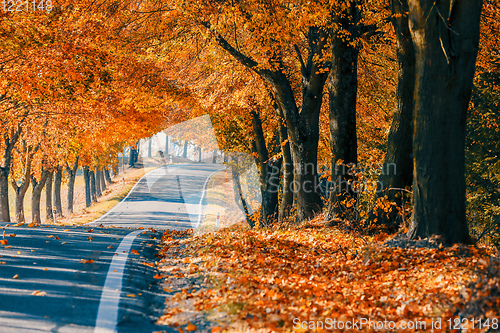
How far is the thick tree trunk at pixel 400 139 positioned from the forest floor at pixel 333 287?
93 centimetres

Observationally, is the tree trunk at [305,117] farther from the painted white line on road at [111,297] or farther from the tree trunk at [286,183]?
the painted white line on road at [111,297]

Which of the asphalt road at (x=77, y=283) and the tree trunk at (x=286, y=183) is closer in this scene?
the asphalt road at (x=77, y=283)

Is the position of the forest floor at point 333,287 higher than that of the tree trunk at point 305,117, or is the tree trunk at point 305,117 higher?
the tree trunk at point 305,117

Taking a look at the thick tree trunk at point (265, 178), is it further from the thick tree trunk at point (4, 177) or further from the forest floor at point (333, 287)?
the thick tree trunk at point (4, 177)

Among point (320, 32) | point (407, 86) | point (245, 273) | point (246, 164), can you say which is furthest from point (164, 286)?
point (246, 164)

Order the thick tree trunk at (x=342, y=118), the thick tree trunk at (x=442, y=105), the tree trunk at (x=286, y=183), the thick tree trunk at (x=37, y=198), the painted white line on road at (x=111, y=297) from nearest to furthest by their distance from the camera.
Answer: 1. the painted white line on road at (x=111, y=297)
2. the thick tree trunk at (x=442, y=105)
3. the thick tree trunk at (x=342, y=118)
4. the tree trunk at (x=286, y=183)
5. the thick tree trunk at (x=37, y=198)

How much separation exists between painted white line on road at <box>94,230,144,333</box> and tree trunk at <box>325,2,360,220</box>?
16.7 ft

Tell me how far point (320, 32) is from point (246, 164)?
18.6 metres

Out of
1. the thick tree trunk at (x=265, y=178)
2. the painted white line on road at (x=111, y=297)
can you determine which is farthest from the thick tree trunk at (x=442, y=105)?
the thick tree trunk at (x=265, y=178)

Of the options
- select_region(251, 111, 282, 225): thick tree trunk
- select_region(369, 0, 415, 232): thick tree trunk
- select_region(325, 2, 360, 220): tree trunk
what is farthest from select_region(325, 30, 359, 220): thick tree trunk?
select_region(251, 111, 282, 225): thick tree trunk

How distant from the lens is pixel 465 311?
4.59 m

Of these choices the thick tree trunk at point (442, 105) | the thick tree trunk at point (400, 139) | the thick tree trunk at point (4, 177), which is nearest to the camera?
the thick tree trunk at point (442, 105)

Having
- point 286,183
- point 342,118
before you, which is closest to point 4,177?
point 286,183

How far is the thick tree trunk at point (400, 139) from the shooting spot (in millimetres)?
9031
